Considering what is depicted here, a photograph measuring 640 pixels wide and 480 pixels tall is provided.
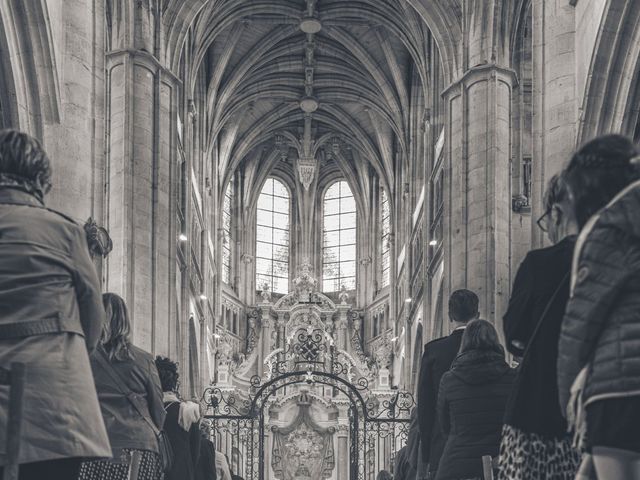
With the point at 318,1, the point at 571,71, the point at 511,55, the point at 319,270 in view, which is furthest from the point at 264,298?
the point at 571,71

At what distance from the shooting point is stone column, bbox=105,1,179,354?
2216 cm

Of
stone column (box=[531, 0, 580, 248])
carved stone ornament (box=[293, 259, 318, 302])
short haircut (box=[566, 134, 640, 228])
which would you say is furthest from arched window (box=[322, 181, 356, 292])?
short haircut (box=[566, 134, 640, 228])

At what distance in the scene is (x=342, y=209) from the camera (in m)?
49.9

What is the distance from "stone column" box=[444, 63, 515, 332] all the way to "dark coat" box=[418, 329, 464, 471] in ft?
43.7

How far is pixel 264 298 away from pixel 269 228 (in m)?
4.86

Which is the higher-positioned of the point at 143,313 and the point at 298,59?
the point at 298,59

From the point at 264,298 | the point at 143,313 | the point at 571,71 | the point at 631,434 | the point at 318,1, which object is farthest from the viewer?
the point at 264,298

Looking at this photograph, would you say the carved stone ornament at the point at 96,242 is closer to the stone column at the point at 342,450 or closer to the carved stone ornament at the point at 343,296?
the stone column at the point at 342,450

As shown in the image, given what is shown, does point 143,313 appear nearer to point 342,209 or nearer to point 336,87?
point 336,87

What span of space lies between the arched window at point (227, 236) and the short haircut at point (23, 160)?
1664 inches

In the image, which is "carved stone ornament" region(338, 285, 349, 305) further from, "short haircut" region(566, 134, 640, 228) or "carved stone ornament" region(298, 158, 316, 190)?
"short haircut" region(566, 134, 640, 228)

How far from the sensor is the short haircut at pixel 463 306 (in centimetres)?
789

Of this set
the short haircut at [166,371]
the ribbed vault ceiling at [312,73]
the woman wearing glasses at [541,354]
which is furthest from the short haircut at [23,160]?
the ribbed vault ceiling at [312,73]

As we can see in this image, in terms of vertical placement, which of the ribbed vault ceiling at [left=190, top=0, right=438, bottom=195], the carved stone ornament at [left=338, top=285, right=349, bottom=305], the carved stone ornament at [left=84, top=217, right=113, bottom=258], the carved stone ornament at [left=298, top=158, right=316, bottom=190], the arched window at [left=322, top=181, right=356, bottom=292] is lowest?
the carved stone ornament at [left=84, top=217, right=113, bottom=258]
